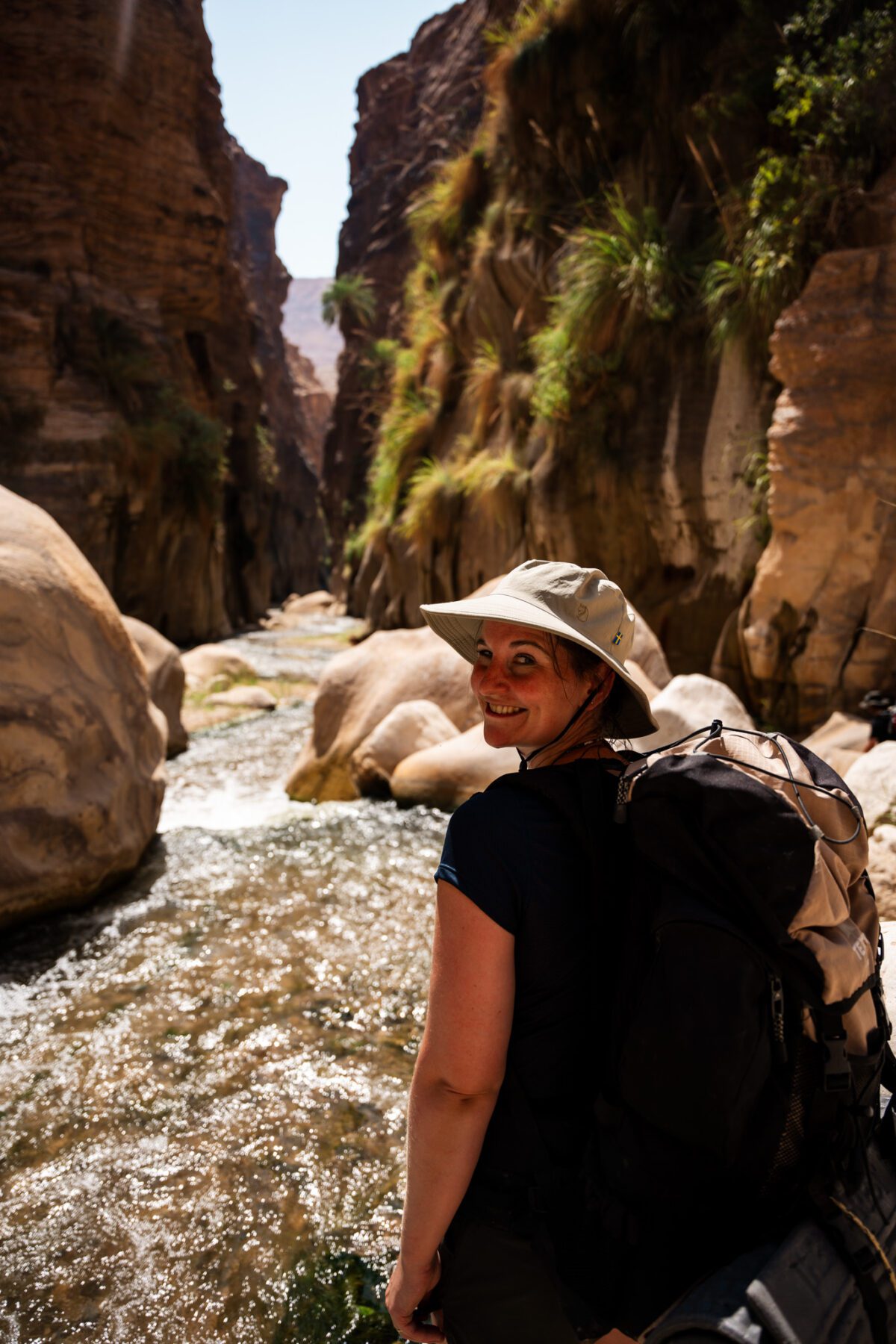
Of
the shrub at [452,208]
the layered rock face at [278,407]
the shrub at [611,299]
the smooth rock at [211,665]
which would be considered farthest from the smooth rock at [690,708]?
the layered rock face at [278,407]

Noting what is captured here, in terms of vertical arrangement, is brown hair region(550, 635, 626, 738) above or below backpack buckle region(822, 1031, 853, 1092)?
above

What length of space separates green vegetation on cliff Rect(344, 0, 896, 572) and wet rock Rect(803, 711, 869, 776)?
2084mm

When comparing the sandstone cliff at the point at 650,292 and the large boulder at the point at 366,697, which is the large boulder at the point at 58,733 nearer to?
the large boulder at the point at 366,697

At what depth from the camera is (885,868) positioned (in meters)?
2.82

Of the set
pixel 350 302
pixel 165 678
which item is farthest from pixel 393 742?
pixel 350 302

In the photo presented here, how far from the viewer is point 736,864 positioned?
0.90 meters

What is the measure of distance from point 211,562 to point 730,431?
636 inches

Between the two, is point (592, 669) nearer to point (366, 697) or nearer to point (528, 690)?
point (528, 690)

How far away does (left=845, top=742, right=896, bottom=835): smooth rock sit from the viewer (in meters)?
3.11

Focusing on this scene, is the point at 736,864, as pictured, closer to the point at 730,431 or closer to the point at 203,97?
the point at 730,431

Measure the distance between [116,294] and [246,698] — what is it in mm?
13175

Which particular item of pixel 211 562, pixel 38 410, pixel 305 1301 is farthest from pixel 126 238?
pixel 305 1301

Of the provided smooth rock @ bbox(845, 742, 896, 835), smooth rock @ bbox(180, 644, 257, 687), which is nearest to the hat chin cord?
smooth rock @ bbox(845, 742, 896, 835)

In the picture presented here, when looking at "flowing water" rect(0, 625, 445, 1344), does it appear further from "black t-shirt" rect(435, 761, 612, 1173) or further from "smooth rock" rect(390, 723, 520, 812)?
"black t-shirt" rect(435, 761, 612, 1173)
